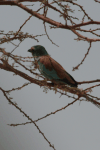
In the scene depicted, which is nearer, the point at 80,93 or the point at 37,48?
the point at 80,93

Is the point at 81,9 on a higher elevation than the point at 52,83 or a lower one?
higher

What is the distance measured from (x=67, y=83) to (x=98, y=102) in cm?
9

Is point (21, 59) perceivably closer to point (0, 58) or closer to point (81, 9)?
point (0, 58)

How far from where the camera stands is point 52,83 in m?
0.44

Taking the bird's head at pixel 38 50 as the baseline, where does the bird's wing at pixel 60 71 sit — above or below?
below

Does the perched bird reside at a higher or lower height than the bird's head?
Answer: lower

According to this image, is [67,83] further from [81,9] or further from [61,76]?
[81,9]

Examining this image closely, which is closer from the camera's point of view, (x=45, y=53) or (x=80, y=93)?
(x=80, y=93)

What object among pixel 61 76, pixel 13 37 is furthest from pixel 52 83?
pixel 13 37

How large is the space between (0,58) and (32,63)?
0.06 m

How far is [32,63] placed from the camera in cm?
33

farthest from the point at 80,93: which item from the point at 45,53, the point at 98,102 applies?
the point at 45,53

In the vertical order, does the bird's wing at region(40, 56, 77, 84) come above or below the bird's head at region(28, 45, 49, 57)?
below

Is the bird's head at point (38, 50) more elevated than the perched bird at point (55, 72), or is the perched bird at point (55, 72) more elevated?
the bird's head at point (38, 50)
